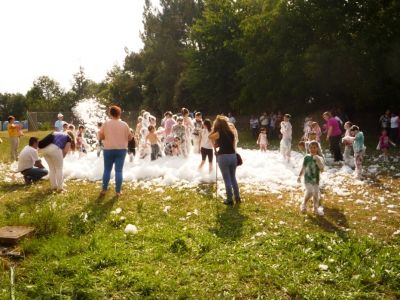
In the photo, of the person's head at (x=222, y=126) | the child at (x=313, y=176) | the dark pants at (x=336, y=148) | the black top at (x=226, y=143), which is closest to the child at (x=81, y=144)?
the person's head at (x=222, y=126)

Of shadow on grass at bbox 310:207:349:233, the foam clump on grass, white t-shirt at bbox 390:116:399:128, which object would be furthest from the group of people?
the foam clump on grass

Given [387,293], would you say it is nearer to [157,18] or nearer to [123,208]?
[123,208]

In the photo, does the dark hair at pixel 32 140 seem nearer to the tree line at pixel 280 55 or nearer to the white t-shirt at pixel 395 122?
the white t-shirt at pixel 395 122

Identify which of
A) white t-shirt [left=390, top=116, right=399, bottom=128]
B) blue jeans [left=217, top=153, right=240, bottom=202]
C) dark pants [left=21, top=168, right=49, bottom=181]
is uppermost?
white t-shirt [left=390, top=116, right=399, bottom=128]

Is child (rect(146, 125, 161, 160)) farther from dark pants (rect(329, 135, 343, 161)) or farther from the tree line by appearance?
the tree line

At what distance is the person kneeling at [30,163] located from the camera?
1210 cm

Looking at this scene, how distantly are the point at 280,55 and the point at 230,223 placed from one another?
24146 mm

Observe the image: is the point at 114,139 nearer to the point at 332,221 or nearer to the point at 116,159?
the point at 116,159

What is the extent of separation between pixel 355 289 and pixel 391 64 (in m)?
21.4

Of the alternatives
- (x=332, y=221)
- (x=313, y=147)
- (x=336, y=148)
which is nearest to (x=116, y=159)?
(x=313, y=147)

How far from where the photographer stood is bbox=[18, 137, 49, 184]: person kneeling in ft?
39.7

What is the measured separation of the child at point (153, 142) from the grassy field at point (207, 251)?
6.46 m

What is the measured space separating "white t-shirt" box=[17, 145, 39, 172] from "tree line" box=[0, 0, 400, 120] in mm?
19136

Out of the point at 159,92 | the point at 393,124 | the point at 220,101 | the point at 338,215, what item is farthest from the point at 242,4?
the point at 338,215
